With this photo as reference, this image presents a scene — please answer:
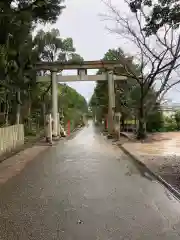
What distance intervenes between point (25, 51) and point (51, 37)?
927 cm

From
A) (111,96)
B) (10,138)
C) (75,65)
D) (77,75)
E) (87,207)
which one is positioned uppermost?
(75,65)

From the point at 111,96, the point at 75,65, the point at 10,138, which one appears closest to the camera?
the point at 10,138

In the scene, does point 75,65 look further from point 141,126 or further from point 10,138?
point 10,138

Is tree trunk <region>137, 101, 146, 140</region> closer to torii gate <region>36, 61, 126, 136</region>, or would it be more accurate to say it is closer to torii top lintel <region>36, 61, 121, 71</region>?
torii gate <region>36, 61, 126, 136</region>

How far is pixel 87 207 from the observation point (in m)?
Answer: 7.69

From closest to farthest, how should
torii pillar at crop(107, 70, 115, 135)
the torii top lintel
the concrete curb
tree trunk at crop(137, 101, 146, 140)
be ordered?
the concrete curb
tree trunk at crop(137, 101, 146, 140)
the torii top lintel
torii pillar at crop(107, 70, 115, 135)

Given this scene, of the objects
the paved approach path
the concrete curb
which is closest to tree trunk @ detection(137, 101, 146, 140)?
the concrete curb

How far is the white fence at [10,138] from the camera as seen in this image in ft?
58.3

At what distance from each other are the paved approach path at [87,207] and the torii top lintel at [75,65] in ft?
59.8

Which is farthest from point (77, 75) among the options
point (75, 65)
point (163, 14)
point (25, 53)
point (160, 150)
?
point (163, 14)

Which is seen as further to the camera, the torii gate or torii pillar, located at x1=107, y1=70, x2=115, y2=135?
torii pillar, located at x1=107, y1=70, x2=115, y2=135

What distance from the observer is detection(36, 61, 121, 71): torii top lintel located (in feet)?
99.5

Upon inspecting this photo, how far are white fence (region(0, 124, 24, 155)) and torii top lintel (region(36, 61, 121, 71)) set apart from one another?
9.01 metres

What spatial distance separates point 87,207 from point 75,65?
78.0 feet
